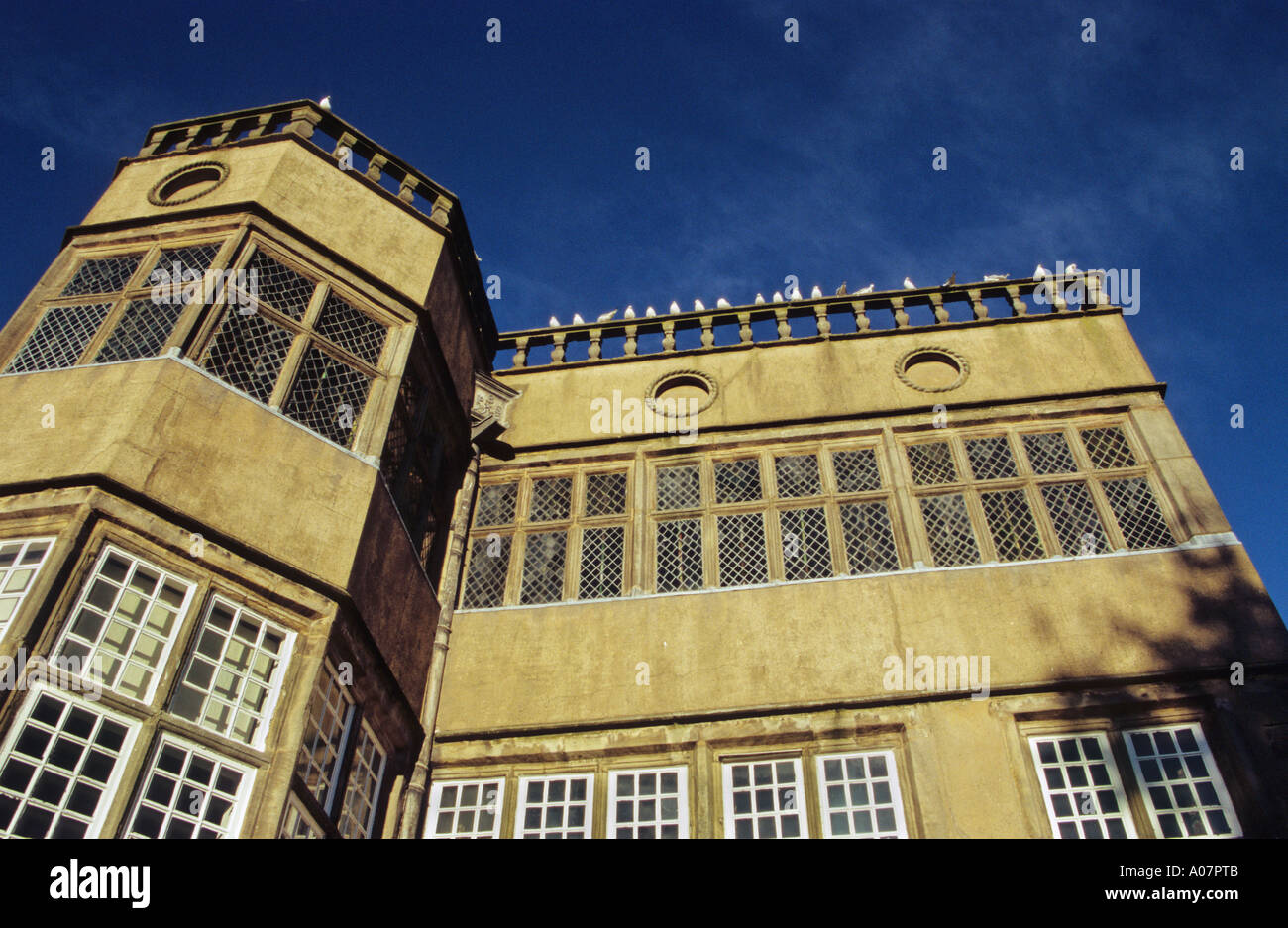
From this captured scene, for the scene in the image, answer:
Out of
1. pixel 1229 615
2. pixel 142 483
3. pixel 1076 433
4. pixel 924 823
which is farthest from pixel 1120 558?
pixel 142 483

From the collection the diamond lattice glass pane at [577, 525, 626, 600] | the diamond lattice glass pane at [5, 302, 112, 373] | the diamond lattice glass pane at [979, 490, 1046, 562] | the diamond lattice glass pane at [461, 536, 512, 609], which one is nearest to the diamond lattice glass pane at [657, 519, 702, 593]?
the diamond lattice glass pane at [577, 525, 626, 600]

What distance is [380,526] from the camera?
10578 millimetres

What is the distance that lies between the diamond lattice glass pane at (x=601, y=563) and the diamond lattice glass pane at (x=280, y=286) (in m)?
4.15

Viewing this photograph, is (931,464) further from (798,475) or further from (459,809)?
(459,809)

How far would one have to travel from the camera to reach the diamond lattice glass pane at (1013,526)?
472 inches

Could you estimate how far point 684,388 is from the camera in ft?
48.2

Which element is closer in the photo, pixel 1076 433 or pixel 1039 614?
pixel 1039 614

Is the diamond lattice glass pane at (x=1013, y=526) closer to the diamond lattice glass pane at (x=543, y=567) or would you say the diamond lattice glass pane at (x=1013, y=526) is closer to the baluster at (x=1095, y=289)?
the baluster at (x=1095, y=289)

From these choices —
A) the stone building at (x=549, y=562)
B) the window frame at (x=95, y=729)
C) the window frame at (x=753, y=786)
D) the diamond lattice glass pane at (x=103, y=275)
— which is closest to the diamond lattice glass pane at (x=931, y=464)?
the stone building at (x=549, y=562)

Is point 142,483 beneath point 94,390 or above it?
beneath

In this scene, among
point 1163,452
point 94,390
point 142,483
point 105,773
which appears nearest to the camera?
point 105,773

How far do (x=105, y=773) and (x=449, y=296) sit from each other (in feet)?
24.4

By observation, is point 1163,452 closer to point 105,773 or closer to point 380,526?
point 380,526

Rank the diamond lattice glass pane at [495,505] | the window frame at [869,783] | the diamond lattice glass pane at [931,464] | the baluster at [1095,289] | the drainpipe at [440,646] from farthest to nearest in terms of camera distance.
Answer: the baluster at [1095,289] < the diamond lattice glass pane at [495,505] < the diamond lattice glass pane at [931,464] < the drainpipe at [440,646] < the window frame at [869,783]
